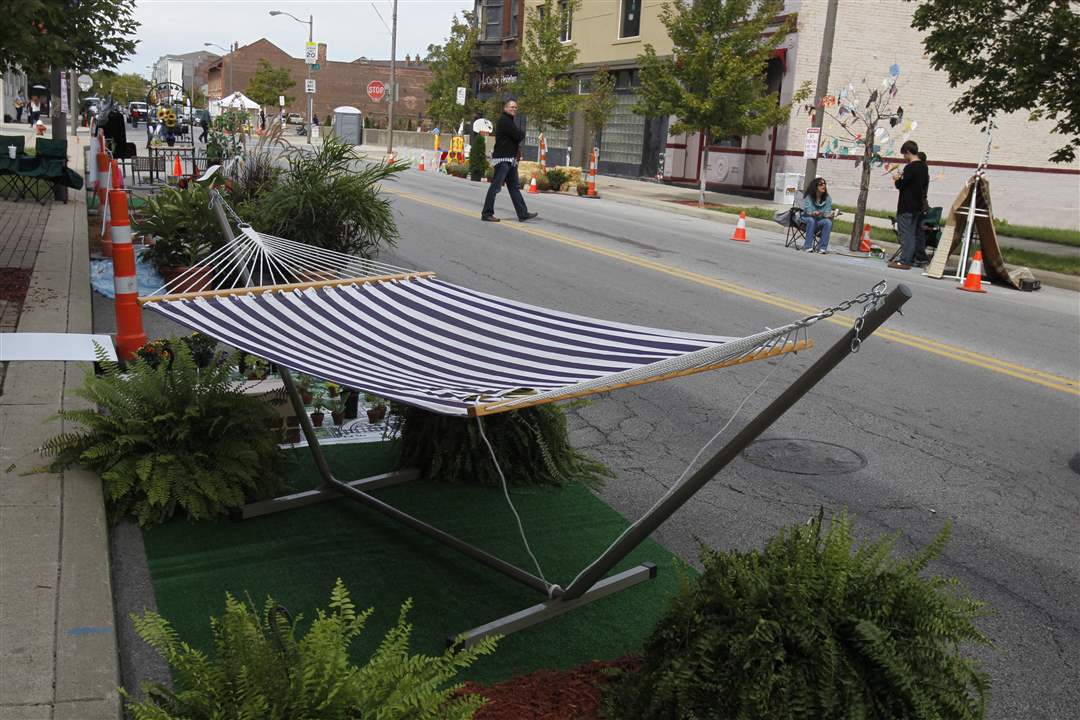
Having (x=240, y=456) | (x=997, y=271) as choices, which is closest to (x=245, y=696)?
(x=240, y=456)

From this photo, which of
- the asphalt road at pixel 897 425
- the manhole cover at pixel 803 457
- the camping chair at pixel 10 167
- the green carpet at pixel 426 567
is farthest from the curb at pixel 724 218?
the camping chair at pixel 10 167

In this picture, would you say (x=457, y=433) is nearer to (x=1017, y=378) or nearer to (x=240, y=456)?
(x=240, y=456)

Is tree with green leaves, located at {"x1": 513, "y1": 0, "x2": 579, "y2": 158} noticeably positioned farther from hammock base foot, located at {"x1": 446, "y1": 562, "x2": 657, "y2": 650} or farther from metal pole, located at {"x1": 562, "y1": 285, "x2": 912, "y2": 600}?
metal pole, located at {"x1": 562, "y1": 285, "x2": 912, "y2": 600}

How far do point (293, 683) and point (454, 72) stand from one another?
171 feet

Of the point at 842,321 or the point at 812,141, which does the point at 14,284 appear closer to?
the point at 842,321

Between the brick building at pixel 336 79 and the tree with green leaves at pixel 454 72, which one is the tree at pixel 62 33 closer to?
the tree with green leaves at pixel 454 72

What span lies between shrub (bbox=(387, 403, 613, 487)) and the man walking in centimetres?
1331

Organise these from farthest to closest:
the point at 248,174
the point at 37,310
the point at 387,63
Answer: the point at 387,63 < the point at 248,174 < the point at 37,310

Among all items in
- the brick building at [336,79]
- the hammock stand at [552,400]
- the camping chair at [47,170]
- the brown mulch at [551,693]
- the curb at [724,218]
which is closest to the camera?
the hammock stand at [552,400]

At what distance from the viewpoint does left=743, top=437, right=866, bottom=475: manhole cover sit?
6125 millimetres

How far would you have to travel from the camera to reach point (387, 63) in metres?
114

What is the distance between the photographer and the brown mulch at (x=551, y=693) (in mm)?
3307

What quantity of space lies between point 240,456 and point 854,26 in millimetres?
27125

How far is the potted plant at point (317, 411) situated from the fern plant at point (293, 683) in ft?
11.9
